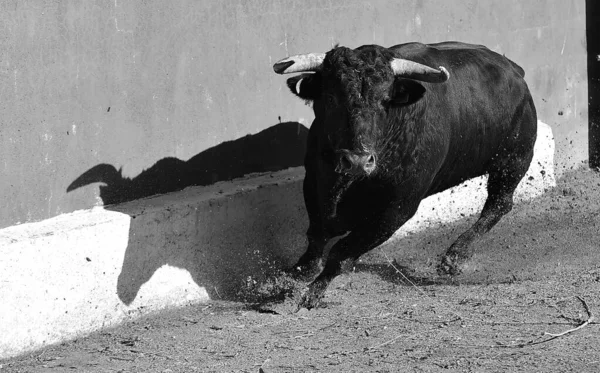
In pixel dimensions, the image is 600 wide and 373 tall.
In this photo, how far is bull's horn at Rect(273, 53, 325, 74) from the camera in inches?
256

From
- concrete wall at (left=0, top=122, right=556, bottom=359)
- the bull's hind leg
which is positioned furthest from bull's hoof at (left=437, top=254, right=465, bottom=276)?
concrete wall at (left=0, top=122, right=556, bottom=359)

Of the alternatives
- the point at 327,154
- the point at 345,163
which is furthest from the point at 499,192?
the point at 345,163

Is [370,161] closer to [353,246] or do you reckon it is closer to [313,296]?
[353,246]

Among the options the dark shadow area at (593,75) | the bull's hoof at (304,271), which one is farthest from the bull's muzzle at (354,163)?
the dark shadow area at (593,75)

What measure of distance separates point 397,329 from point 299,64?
1.79 m

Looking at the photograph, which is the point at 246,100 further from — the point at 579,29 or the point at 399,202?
the point at 579,29

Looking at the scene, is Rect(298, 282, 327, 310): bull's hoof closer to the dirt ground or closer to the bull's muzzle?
the dirt ground

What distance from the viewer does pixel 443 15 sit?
30.8 feet

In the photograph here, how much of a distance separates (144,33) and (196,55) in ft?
1.65

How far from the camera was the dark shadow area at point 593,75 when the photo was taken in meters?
11.2

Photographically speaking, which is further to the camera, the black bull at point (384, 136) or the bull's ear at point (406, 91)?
the bull's ear at point (406, 91)

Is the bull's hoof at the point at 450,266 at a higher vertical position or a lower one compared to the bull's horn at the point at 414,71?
lower

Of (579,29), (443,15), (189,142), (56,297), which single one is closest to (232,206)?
(189,142)

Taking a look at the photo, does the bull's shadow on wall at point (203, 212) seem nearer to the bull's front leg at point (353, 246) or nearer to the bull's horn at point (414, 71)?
the bull's front leg at point (353, 246)
